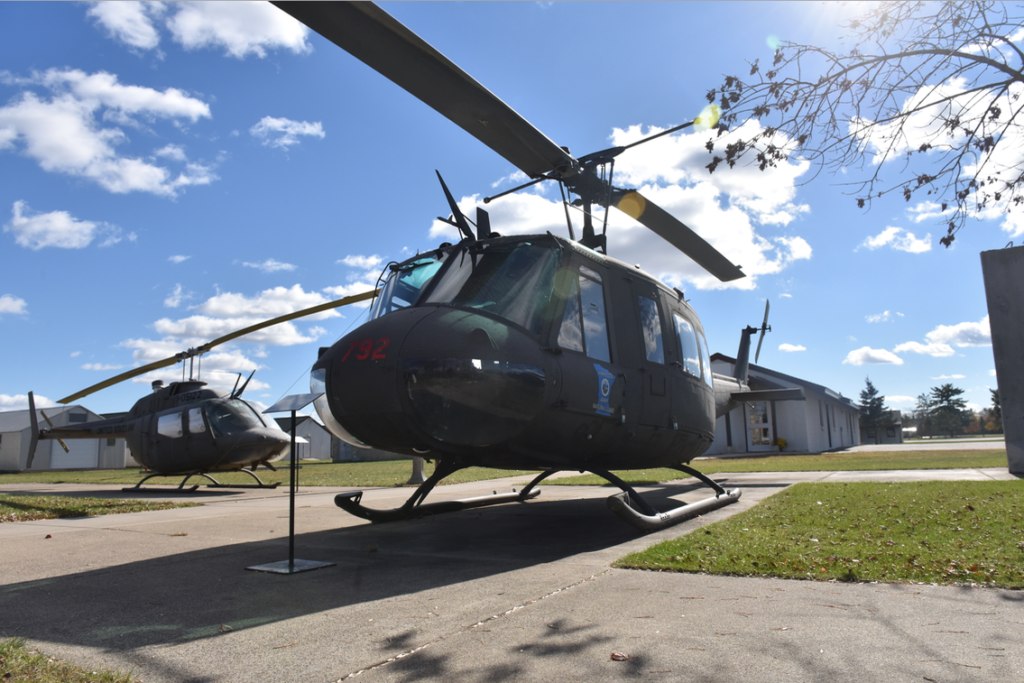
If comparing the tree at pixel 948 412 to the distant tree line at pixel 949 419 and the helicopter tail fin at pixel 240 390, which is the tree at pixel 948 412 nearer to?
the distant tree line at pixel 949 419

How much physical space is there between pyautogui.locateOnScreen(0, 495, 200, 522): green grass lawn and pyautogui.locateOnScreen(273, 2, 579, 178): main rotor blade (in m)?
8.51

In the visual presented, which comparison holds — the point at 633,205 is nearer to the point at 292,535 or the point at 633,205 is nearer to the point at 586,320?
the point at 586,320

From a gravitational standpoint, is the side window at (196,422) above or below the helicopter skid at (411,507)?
above

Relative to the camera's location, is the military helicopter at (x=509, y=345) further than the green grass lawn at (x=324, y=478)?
No

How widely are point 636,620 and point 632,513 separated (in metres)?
2.78

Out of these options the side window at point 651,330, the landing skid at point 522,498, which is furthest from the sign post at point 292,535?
the side window at point 651,330

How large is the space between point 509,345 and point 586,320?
1377mm

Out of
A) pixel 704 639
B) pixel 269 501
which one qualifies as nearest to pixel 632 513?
pixel 704 639

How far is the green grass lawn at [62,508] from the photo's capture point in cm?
956

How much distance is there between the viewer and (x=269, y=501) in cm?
1195

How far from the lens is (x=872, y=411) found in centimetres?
8356

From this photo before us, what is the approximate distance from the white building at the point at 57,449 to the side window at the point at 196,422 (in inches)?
1378

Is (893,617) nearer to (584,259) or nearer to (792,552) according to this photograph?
(792,552)

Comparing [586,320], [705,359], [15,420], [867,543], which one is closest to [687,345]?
[705,359]
